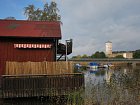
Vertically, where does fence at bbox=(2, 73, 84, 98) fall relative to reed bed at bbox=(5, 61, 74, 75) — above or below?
below

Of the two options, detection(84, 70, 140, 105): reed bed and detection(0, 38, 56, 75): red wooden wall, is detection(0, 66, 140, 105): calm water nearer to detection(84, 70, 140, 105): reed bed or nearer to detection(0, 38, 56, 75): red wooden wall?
detection(84, 70, 140, 105): reed bed

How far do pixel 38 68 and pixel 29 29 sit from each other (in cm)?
523

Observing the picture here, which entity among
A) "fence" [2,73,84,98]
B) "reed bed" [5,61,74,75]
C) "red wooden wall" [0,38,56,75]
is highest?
"red wooden wall" [0,38,56,75]

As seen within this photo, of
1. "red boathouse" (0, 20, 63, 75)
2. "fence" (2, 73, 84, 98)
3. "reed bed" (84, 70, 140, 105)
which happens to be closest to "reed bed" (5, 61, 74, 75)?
"fence" (2, 73, 84, 98)

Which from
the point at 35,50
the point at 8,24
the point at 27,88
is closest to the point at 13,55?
the point at 35,50

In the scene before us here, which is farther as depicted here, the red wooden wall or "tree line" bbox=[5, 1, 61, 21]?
"tree line" bbox=[5, 1, 61, 21]

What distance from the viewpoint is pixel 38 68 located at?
18.6m

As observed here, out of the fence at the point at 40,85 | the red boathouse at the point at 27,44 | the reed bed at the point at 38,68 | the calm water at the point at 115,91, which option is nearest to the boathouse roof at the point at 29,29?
the red boathouse at the point at 27,44

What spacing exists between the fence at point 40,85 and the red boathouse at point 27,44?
4.01m

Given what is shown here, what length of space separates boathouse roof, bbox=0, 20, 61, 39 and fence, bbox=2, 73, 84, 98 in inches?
168

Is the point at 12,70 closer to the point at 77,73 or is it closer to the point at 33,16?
the point at 77,73

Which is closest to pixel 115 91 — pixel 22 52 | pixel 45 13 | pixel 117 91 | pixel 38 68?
pixel 117 91

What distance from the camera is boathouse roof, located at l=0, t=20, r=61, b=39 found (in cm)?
2192

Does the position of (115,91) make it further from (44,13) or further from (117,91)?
(44,13)
